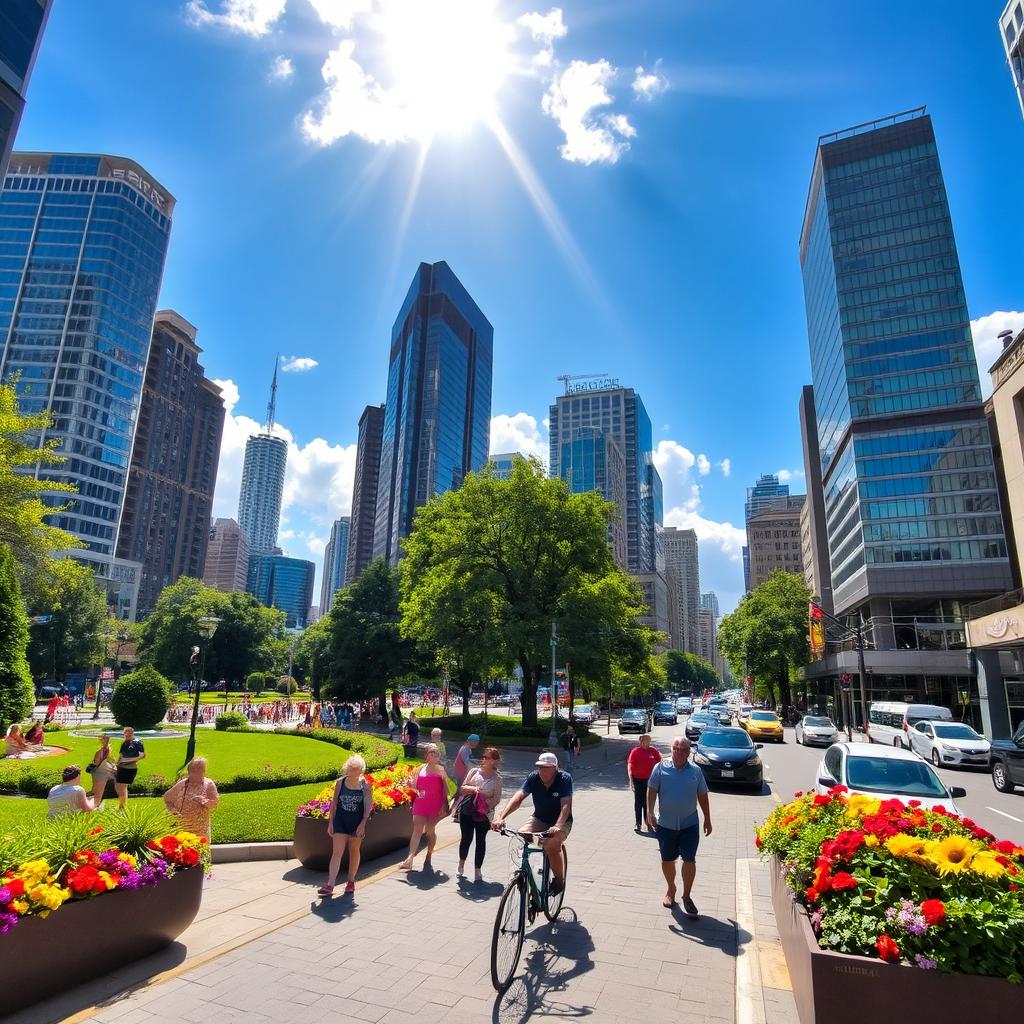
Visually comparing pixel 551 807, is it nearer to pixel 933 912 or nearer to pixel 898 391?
pixel 933 912

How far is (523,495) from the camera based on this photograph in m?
31.7

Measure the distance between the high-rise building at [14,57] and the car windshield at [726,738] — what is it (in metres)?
94.5

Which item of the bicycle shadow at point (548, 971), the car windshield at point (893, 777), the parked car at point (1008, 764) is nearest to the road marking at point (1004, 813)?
the parked car at point (1008, 764)

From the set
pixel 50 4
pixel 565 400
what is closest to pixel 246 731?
pixel 50 4

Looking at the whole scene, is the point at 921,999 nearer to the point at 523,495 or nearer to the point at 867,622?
the point at 523,495

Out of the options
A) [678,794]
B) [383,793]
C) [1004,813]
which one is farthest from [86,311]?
[1004,813]

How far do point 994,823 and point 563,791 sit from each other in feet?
37.9

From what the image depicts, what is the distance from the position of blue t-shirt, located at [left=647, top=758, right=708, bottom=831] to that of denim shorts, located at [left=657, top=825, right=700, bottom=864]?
59mm

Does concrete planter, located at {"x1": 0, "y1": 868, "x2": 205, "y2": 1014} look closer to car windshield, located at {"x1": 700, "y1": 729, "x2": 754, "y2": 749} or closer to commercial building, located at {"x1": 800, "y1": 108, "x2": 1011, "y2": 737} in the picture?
car windshield, located at {"x1": 700, "y1": 729, "x2": 754, "y2": 749}

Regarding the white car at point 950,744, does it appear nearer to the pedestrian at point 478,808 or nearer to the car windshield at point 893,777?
the car windshield at point 893,777

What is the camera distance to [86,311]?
117375 millimetres

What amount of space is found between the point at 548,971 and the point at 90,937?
382 cm

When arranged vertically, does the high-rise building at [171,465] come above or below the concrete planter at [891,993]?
above

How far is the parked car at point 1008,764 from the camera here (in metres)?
16.8
